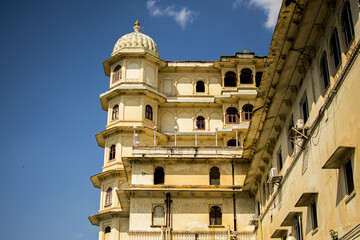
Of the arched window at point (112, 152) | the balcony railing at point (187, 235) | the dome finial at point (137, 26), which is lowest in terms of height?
the balcony railing at point (187, 235)

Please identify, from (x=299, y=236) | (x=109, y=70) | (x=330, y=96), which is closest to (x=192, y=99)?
(x=109, y=70)

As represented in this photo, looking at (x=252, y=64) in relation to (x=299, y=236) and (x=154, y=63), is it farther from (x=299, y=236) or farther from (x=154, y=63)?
(x=299, y=236)

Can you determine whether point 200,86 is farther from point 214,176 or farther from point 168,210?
point 168,210

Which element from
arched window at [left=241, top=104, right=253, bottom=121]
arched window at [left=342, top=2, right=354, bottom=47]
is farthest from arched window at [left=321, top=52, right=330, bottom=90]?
arched window at [left=241, top=104, right=253, bottom=121]

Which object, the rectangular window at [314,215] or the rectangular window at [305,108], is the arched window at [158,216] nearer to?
the rectangular window at [305,108]

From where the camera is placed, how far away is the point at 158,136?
45.4 m

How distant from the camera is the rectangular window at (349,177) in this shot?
14836mm

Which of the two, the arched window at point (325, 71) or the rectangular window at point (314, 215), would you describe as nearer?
the arched window at point (325, 71)

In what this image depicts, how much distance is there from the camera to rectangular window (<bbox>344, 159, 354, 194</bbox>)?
14.8 m

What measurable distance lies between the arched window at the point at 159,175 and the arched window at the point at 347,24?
2259cm

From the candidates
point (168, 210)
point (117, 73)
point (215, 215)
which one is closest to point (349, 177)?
point (215, 215)

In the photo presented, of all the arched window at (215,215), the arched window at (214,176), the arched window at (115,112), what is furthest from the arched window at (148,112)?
the arched window at (215,215)

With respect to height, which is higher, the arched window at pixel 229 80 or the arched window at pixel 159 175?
the arched window at pixel 229 80

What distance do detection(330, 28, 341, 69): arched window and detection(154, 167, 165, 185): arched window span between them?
2130cm
